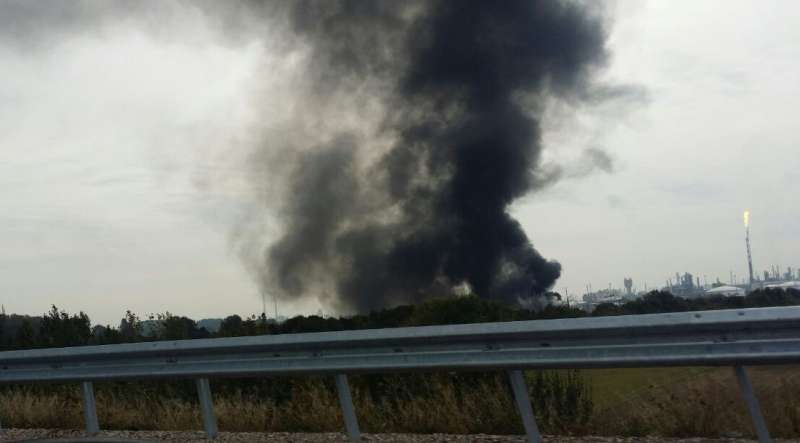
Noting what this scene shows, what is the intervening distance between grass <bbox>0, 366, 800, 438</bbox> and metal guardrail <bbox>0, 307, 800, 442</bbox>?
2.55 feet

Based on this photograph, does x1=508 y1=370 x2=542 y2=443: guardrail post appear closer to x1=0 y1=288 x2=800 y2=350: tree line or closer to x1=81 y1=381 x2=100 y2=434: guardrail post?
x1=81 y1=381 x2=100 y2=434: guardrail post

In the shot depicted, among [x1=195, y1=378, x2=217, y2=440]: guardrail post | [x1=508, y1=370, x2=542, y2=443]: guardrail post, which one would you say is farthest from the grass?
[x1=508, y1=370, x2=542, y2=443]: guardrail post

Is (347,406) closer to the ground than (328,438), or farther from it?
farther from it

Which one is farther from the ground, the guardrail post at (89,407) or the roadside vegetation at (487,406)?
the guardrail post at (89,407)

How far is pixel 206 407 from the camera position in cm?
780

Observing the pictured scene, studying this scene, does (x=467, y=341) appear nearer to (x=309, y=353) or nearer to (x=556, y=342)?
(x=556, y=342)

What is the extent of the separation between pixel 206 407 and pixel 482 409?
2536 mm

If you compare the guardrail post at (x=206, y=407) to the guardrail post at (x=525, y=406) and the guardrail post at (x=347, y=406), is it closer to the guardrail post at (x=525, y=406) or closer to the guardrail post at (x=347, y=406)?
the guardrail post at (x=347, y=406)

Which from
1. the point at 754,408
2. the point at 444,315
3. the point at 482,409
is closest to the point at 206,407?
the point at 482,409

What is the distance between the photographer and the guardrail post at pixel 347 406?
7.21 m

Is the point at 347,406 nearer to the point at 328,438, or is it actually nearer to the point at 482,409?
the point at 328,438

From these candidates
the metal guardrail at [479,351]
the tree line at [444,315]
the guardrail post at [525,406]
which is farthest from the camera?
the tree line at [444,315]

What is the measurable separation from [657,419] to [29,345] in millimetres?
51546

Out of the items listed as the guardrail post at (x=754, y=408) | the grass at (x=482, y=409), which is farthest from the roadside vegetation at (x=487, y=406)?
the guardrail post at (x=754, y=408)
